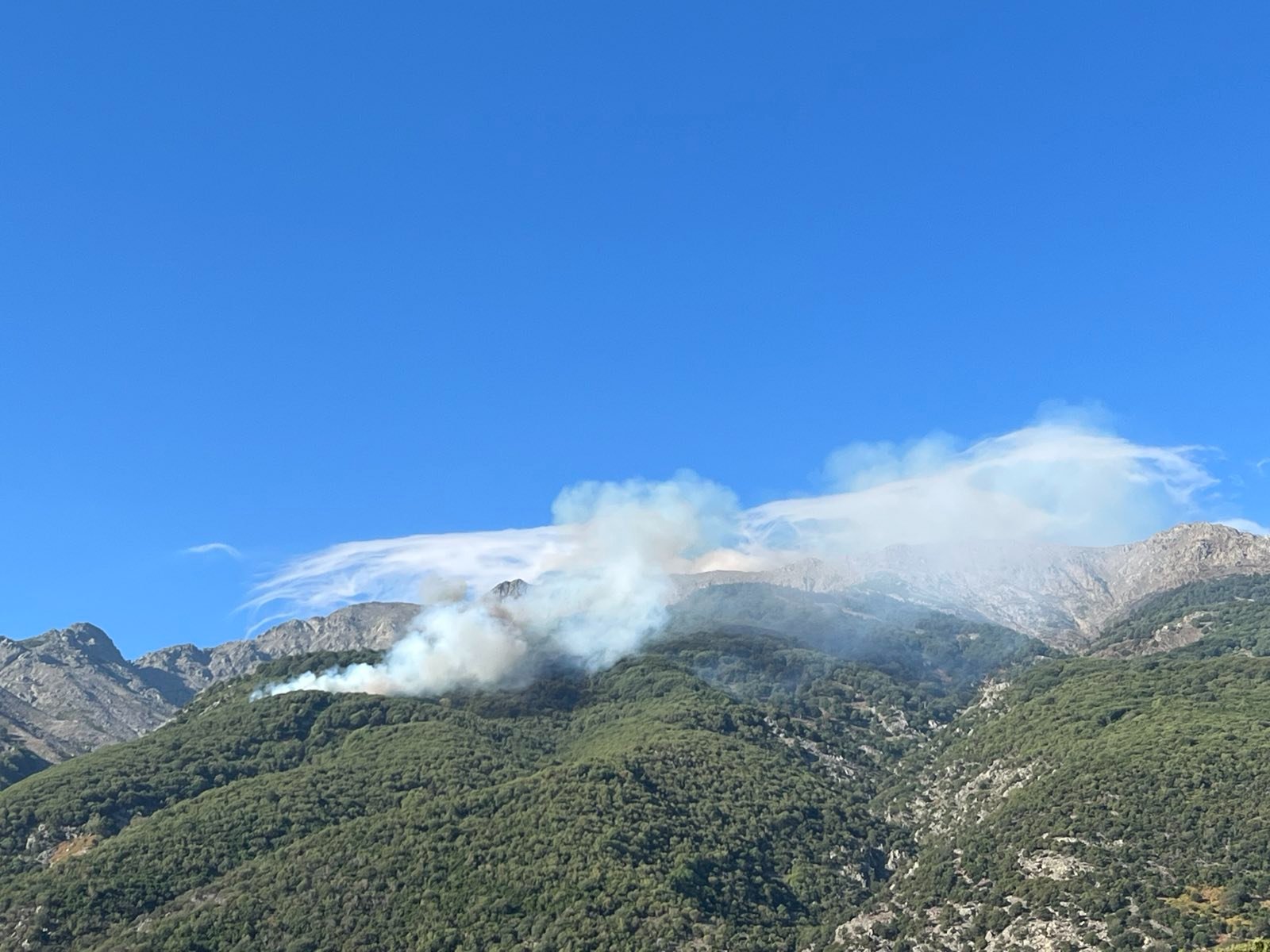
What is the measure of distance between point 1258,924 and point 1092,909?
2598cm

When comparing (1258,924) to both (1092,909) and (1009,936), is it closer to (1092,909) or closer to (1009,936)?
(1092,909)

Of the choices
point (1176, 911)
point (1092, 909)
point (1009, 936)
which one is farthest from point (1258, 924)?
point (1009, 936)

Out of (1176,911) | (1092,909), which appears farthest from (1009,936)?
(1176,911)

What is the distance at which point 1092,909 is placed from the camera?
19412cm

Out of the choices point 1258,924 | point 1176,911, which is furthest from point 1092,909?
point 1258,924

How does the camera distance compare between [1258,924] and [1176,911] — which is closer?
[1258,924]

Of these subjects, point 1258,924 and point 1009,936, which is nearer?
point 1258,924

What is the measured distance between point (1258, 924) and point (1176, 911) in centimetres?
1385

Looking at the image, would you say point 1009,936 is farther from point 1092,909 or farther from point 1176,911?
point 1176,911

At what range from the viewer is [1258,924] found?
582 feet

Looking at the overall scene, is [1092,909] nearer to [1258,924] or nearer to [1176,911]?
[1176,911]

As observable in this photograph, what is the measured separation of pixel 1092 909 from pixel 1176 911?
13.2 m

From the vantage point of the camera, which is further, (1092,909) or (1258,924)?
(1092,909)

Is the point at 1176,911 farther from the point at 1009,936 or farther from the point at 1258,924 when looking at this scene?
the point at 1009,936
